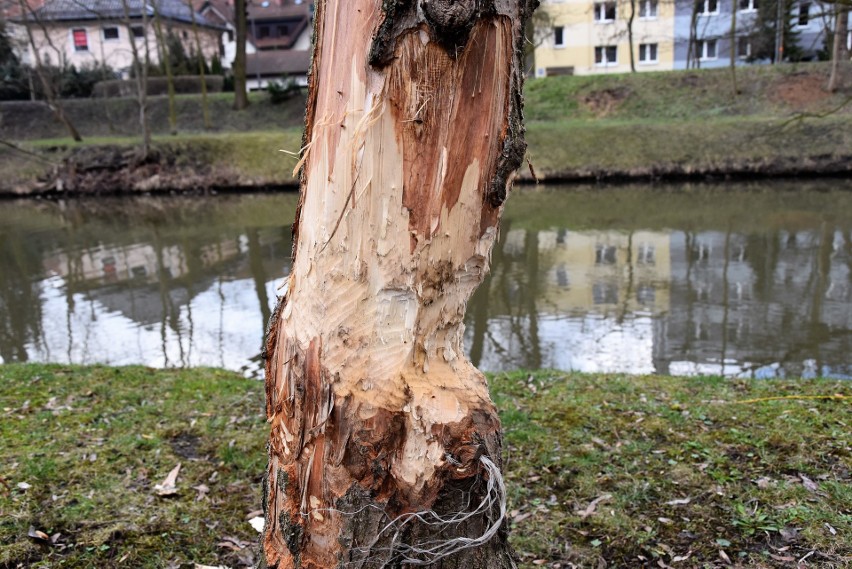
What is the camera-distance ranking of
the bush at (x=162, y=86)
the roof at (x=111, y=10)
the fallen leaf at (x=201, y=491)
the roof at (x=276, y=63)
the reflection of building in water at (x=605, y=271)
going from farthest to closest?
the roof at (x=276, y=63), the roof at (x=111, y=10), the bush at (x=162, y=86), the reflection of building in water at (x=605, y=271), the fallen leaf at (x=201, y=491)

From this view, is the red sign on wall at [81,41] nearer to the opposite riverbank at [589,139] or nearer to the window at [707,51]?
the opposite riverbank at [589,139]

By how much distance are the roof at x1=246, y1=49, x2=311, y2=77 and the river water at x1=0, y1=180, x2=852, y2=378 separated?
2680 centimetres

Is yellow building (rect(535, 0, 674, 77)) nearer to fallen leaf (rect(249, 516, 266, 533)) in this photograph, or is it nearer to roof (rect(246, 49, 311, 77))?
roof (rect(246, 49, 311, 77))

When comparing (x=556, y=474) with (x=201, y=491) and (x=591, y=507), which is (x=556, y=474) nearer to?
(x=591, y=507)

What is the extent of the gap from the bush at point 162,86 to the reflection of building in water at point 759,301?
98.0ft

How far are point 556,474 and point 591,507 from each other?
0.41 metres

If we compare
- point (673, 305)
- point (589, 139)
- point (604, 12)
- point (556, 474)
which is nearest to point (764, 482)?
point (556, 474)

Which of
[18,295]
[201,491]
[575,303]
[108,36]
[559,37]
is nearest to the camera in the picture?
[201,491]

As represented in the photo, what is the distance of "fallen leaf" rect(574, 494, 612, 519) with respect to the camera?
3.45 m

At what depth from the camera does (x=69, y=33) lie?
139ft

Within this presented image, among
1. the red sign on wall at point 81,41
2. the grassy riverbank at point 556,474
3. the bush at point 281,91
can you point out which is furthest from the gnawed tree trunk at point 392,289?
the red sign on wall at point 81,41

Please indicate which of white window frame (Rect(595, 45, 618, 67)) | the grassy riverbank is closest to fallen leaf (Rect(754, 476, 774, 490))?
the grassy riverbank

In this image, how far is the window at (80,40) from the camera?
4300 centimetres

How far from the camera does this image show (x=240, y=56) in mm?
30094
